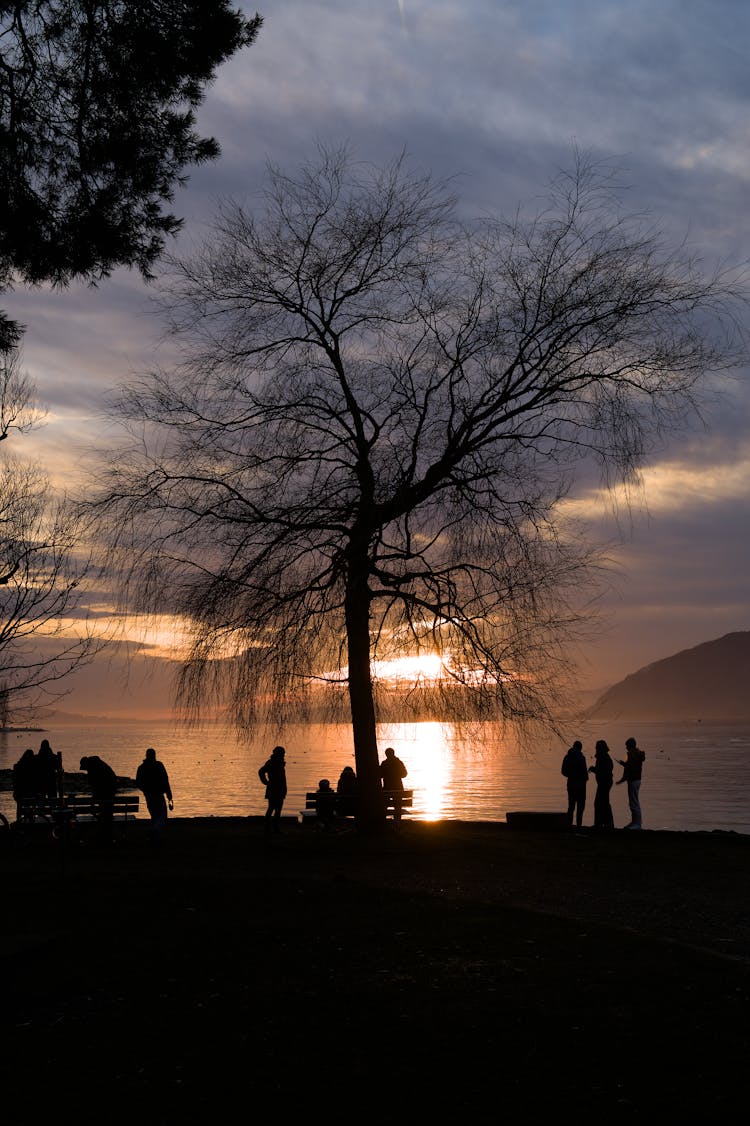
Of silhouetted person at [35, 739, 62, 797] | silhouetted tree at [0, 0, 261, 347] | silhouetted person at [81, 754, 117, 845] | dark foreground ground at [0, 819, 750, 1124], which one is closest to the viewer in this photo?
dark foreground ground at [0, 819, 750, 1124]

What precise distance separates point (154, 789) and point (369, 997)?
12.5 m

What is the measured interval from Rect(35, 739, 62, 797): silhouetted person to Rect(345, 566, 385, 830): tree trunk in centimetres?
673

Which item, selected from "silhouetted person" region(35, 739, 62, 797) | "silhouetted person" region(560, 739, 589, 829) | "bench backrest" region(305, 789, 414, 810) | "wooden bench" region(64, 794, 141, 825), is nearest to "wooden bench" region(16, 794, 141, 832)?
"wooden bench" region(64, 794, 141, 825)

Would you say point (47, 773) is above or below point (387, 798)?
above

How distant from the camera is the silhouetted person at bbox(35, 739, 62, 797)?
22.5 metres

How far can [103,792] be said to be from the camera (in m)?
20.8

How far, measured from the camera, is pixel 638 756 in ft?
86.2

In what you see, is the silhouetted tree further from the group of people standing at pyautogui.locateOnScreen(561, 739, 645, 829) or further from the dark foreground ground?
the group of people standing at pyautogui.locateOnScreen(561, 739, 645, 829)

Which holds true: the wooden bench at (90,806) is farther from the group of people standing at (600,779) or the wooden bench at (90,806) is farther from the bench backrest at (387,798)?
the group of people standing at (600,779)

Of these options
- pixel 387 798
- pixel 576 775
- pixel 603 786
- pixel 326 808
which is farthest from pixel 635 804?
pixel 326 808

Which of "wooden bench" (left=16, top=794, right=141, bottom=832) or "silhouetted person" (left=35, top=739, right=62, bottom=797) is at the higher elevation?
"silhouetted person" (left=35, top=739, right=62, bottom=797)

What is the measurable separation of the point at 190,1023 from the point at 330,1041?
1118 millimetres

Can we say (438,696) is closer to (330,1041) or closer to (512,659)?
(512,659)

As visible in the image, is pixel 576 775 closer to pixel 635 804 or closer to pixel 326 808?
pixel 635 804
